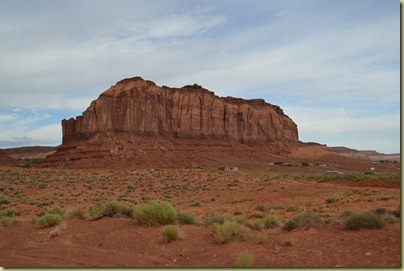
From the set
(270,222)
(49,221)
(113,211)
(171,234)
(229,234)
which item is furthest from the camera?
(113,211)

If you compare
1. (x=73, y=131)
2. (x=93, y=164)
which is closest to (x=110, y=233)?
(x=93, y=164)

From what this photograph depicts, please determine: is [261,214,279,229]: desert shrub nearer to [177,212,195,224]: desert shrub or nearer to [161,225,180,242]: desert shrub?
[177,212,195,224]: desert shrub

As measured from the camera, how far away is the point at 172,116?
93.4 m

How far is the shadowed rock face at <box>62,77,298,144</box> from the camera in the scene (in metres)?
83.9

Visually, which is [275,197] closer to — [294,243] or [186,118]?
[294,243]

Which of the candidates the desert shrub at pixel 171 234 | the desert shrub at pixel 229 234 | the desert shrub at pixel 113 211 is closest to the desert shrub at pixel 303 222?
the desert shrub at pixel 229 234

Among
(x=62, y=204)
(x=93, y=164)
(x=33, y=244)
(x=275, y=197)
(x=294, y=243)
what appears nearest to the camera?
(x=294, y=243)

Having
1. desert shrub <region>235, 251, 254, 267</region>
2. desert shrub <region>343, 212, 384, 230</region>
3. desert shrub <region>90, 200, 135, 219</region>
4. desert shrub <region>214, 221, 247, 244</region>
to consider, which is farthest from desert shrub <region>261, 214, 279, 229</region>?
desert shrub <region>90, 200, 135, 219</region>

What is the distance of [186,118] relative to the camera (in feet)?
312

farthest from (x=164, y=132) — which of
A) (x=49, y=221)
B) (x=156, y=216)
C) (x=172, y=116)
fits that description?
(x=156, y=216)

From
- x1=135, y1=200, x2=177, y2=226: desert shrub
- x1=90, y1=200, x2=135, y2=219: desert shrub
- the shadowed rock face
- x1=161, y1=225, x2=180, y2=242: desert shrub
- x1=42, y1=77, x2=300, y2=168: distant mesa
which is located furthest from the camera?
the shadowed rock face

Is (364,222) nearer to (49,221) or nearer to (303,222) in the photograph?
(303,222)

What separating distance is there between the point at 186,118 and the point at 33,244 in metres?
84.0

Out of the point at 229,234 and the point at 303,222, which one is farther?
the point at 303,222
